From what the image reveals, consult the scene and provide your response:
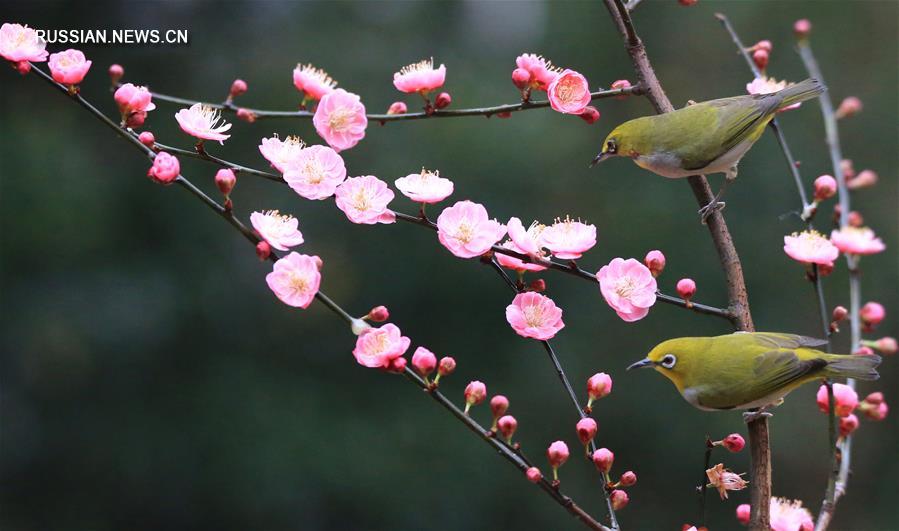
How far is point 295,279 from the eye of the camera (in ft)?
3.23

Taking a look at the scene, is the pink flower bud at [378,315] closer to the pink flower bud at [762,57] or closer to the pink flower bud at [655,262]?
the pink flower bud at [655,262]

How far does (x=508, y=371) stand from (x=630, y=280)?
372 cm

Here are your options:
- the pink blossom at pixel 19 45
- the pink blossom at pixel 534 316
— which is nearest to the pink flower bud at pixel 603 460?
the pink blossom at pixel 534 316

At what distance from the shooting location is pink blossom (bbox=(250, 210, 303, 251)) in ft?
3.38

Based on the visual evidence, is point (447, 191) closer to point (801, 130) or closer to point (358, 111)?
point (358, 111)

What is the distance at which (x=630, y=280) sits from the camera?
1.05 m

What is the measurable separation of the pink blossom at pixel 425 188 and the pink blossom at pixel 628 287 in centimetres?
22

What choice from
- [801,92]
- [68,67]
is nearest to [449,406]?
[68,67]

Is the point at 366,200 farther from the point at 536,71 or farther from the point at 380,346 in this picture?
the point at 536,71

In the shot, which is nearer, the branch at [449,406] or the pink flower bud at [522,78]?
the branch at [449,406]

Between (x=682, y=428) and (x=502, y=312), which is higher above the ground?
(x=502, y=312)

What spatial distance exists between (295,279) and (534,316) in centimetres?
28

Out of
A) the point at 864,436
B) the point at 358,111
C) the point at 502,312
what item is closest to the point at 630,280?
the point at 358,111

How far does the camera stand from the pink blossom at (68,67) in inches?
43.4
